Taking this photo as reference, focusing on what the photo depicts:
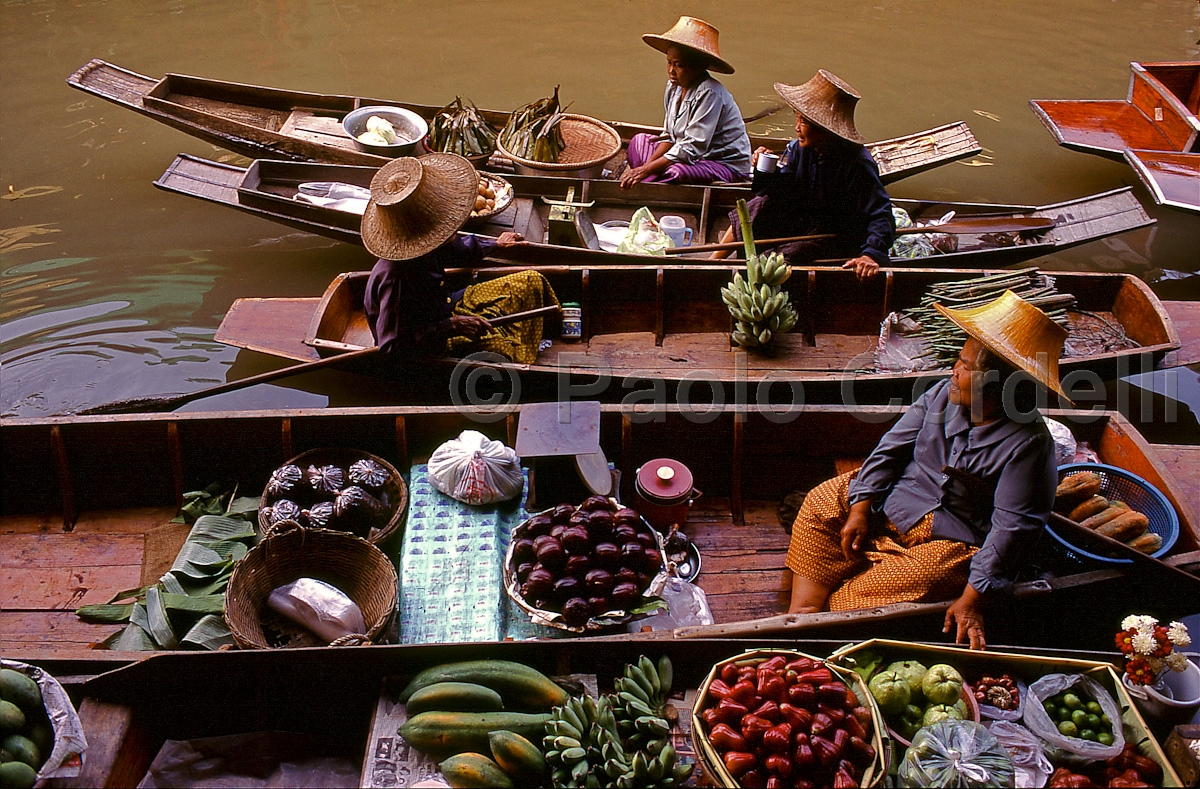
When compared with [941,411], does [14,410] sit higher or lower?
lower

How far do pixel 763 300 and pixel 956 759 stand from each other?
109 inches

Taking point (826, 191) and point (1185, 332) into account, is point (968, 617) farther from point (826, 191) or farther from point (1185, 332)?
point (1185, 332)

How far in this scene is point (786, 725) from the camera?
7.80ft

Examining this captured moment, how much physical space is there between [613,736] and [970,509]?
1579 millimetres

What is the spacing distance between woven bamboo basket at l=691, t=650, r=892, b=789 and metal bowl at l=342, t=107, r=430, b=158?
4.58 m

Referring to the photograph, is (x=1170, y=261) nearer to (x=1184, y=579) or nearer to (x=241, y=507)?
(x=1184, y=579)

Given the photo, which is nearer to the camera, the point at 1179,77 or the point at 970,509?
the point at 970,509

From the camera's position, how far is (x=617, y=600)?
303cm

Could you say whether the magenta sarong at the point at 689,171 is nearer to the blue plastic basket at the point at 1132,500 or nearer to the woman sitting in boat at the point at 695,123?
the woman sitting in boat at the point at 695,123

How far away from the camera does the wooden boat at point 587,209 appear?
5.29 meters

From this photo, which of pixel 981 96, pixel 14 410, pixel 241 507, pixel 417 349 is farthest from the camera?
pixel 981 96

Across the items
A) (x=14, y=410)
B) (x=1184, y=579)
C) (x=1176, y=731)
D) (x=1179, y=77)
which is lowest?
(x=14, y=410)

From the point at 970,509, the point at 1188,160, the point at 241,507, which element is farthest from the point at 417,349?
the point at 1188,160

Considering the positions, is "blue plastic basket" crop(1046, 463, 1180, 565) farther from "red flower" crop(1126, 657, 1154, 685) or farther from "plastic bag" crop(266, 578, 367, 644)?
"plastic bag" crop(266, 578, 367, 644)
